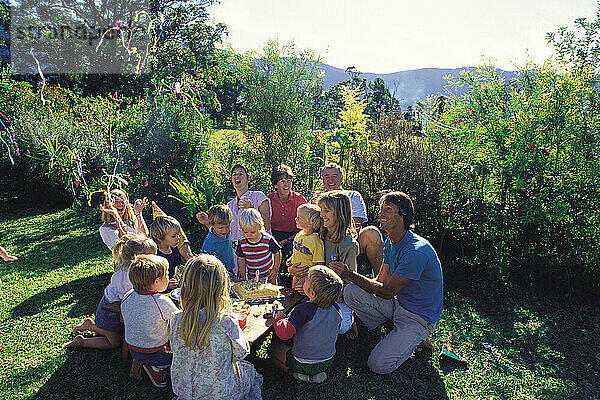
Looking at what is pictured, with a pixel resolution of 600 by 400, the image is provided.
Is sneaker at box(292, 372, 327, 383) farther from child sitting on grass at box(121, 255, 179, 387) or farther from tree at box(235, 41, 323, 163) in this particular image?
tree at box(235, 41, 323, 163)

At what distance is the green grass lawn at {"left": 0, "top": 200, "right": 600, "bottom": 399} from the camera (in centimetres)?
315

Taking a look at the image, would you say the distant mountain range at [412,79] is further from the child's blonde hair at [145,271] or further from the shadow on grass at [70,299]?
the child's blonde hair at [145,271]

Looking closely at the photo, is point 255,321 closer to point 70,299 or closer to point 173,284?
point 173,284

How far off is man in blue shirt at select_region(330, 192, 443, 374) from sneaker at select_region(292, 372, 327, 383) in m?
0.49

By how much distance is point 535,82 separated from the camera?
5.10 metres

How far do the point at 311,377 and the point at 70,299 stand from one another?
3118 millimetres

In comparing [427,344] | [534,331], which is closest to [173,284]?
[427,344]

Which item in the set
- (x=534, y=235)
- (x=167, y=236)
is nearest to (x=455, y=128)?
(x=534, y=235)

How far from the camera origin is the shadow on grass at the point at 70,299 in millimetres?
4254

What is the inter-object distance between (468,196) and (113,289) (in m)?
4.56

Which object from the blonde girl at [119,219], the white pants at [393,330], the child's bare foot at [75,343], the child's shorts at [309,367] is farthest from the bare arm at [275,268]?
the child's bare foot at [75,343]

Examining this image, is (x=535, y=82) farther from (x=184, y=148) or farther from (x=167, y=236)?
(x=184, y=148)

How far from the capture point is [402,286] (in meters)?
3.44

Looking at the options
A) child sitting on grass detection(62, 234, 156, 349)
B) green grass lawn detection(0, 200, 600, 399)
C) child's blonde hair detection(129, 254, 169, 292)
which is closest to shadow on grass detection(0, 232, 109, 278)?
green grass lawn detection(0, 200, 600, 399)
